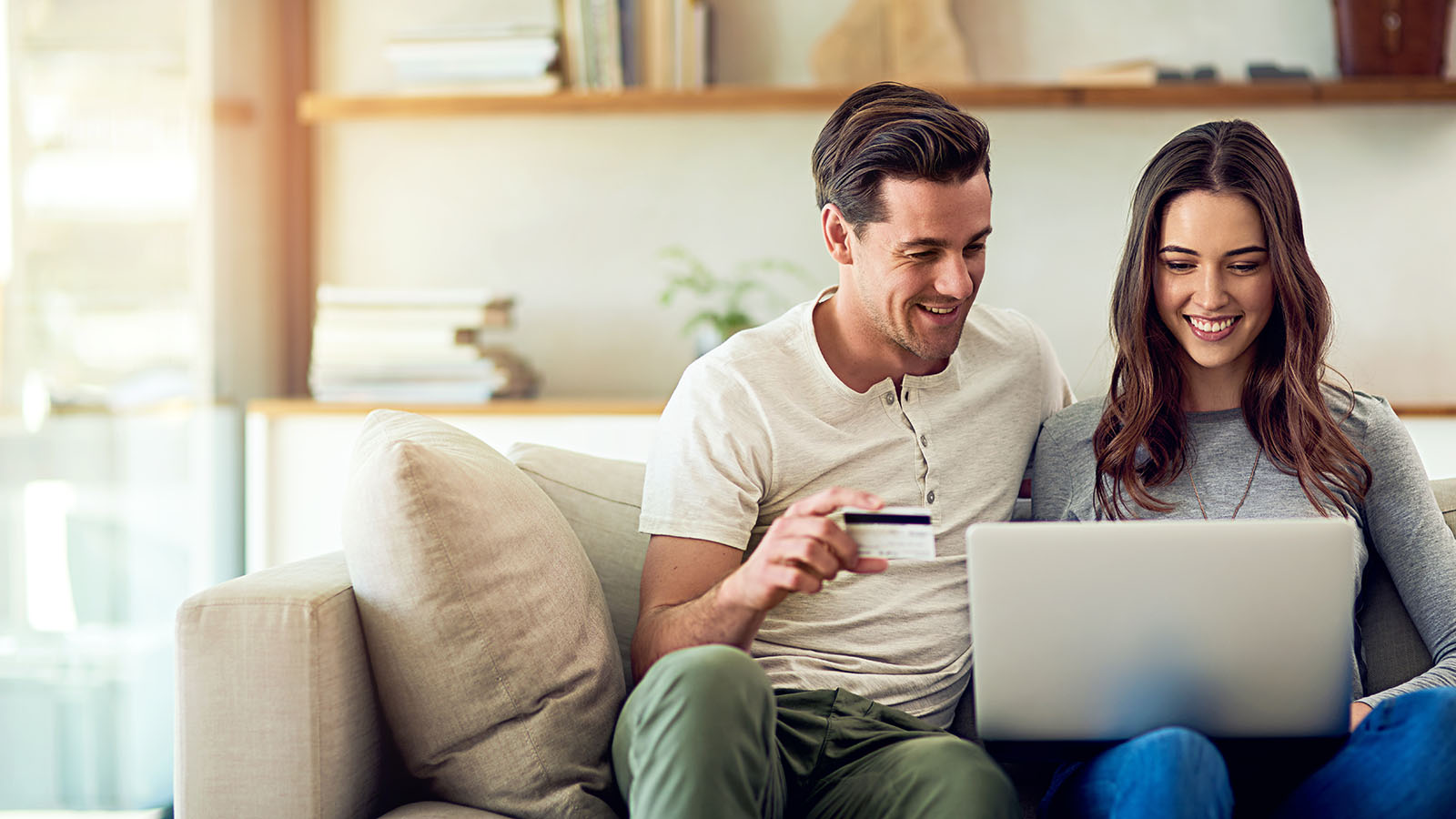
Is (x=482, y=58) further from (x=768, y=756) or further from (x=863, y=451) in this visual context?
(x=768, y=756)

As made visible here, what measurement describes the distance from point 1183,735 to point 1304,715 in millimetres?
157

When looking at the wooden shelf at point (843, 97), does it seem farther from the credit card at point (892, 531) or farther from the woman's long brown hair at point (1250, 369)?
the credit card at point (892, 531)

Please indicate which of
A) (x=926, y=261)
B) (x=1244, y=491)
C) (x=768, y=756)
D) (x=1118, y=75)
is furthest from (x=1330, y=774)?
(x=1118, y=75)

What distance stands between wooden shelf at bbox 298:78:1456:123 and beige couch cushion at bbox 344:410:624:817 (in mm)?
1505

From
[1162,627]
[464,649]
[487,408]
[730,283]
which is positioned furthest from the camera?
[730,283]

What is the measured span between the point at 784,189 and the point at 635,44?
1.54 feet

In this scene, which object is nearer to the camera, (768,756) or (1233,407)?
(768,756)

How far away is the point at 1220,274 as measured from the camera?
154 centimetres

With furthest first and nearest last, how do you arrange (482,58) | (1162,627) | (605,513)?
(482,58) → (605,513) → (1162,627)

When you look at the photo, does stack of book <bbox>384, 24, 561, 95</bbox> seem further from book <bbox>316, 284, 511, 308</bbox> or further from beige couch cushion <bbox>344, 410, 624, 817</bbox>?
beige couch cushion <bbox>344, 410, 624, 817</bbox>

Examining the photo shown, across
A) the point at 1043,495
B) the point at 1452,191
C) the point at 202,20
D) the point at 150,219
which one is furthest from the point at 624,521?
the point at 1452,191

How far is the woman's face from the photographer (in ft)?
5.03

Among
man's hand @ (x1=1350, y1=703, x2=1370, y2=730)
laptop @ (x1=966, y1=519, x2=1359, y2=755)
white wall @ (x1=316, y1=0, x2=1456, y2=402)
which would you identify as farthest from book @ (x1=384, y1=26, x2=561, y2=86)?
man's hand @ (x1=1350, y1=703, x2=1370, y2=730)

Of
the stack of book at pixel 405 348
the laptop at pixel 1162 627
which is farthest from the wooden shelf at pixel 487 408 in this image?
the laptop at pixel 1162 627
